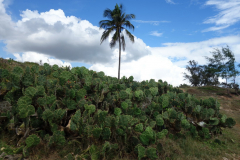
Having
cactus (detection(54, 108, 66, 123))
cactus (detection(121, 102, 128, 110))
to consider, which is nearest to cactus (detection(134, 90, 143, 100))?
cactus (detection(121, 102, 128, 110))

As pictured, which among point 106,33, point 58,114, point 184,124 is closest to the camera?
point 58,114

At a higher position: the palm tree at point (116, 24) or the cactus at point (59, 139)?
the palm tree at point (116, 24)

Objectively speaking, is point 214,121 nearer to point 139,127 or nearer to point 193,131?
point 193,131

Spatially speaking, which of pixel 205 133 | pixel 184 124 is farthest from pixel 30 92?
pixel 205 133

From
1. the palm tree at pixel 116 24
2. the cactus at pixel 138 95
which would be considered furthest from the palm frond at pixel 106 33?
the cactus at pixel 138 95

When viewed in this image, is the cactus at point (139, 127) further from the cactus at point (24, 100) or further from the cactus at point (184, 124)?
the cactus at point (24, 100)

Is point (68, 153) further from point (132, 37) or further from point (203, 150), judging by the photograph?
point (132, 37)

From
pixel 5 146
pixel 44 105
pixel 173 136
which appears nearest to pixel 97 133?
pixel 44 105

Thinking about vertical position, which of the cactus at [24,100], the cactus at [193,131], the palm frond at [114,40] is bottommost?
the cactus at [193,131]

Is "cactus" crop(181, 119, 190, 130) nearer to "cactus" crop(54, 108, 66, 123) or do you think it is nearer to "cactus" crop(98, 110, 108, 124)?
"cactus" crop(98, 110, 108, 124)

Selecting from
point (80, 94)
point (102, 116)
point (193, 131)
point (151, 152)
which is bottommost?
point (151, 152)

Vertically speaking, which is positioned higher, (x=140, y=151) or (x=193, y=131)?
(x=193, y=131)

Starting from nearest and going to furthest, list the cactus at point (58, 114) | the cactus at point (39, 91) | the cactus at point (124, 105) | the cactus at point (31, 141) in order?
the cactus at point (31, 141) → the cactus at point (58, 114) → the cactus at point (39, 91) → the cactus at point (124, 105)

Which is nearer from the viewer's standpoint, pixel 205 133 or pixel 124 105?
pixel 124 105
